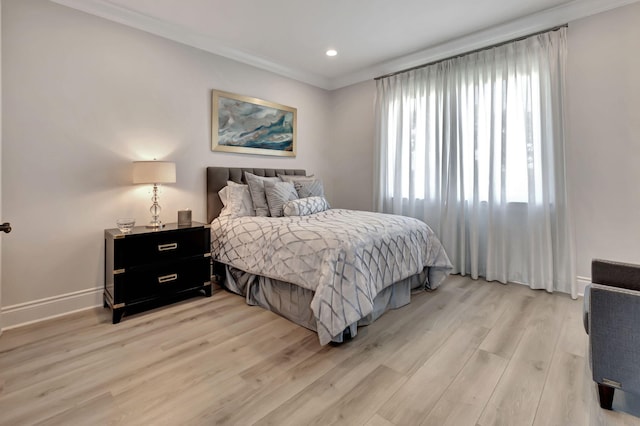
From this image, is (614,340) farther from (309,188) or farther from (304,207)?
(309,188)

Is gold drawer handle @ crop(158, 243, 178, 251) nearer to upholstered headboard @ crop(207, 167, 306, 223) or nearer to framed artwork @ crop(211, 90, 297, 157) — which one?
upholstered headboard @ crop(207, 167, 306, 223)

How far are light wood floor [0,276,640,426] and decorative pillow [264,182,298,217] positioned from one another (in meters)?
1.10

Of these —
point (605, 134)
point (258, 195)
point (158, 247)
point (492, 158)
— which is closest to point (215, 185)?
point (258, 195)

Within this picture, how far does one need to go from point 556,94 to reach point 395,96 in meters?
1.81

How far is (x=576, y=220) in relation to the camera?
2883 millimetres

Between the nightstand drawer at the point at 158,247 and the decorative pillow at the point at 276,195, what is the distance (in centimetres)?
72

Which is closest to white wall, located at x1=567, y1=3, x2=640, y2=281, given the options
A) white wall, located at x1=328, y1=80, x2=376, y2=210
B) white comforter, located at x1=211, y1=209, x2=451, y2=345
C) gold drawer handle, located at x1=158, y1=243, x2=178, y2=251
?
white comforter, located at x1=211, y1=209, x2=451, y2=345

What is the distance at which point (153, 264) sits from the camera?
2551 millimetres

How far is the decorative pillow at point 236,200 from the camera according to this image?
326 cm

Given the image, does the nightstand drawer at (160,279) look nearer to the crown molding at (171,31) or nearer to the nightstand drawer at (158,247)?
the nightstand drawer at (158,247)

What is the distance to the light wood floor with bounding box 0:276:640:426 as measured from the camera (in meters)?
Answer: 1.43

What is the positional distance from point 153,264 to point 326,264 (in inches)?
60.8

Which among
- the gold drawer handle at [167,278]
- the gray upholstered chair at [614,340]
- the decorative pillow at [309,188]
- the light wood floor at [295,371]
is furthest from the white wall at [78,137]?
the gray upholstered chair at [614,340]

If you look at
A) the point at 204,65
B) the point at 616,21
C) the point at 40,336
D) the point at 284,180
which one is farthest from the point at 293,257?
the point at 616,21
